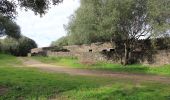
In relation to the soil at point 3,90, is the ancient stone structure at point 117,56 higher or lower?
higher

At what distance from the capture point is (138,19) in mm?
38312

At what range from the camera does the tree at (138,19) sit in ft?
115

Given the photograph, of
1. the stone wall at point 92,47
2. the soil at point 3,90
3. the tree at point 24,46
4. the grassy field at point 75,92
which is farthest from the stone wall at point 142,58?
the tree at point 24,46

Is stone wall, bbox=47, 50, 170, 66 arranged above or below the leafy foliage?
below

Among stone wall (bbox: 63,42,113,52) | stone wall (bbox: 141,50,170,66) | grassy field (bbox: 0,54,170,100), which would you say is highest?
stone wall (bbox: 63,42,113,52)

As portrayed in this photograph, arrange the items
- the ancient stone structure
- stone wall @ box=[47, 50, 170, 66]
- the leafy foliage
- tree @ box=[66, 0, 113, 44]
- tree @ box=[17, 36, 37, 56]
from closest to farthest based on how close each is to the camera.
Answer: stone wall @ box=[47, 50, 170, 66]
the ancient stone structure
tree @ box=[66, 0, 113, 44]
the leafy foliage
tree @ box=[17, 36, 37, 56]

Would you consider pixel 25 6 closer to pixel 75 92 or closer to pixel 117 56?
pixel 75 92

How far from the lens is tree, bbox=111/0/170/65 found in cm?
3491

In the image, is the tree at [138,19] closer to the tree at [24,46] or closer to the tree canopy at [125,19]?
the tree canopy at [125,19]

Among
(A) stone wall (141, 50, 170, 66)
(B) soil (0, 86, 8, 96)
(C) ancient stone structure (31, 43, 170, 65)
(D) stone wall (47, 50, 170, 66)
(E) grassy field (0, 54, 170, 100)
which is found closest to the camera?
(E) grassy field (0, 54, 170, 100)

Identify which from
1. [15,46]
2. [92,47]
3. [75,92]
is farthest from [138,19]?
[15,46]

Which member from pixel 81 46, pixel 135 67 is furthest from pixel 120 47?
pixel 81 46

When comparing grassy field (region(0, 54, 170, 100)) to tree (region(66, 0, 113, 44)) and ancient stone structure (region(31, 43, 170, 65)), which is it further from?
tree (region(66, 0, 113, 44))

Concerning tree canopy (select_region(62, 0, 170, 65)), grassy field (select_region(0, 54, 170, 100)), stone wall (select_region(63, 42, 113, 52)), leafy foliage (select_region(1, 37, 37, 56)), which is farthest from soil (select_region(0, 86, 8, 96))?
leafy foliage (select_region(1, 37, 37, 56))
